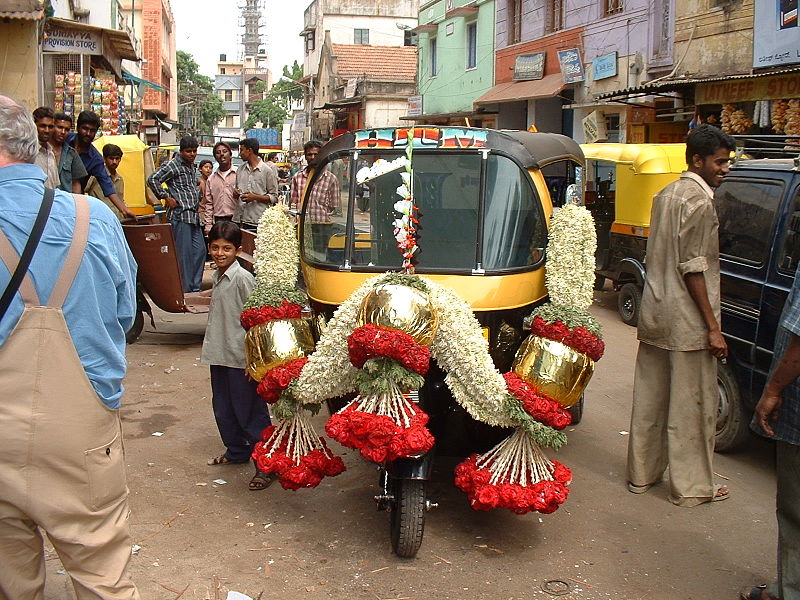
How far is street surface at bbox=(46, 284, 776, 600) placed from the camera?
427 cm

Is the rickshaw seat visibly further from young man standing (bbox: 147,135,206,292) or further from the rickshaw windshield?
the rickshaw windshield

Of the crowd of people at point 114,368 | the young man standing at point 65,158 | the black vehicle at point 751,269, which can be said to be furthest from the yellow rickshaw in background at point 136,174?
the black vehicle at point 751,269

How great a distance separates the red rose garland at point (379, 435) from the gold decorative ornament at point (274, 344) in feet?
2.86

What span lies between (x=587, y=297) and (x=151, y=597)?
291 cm

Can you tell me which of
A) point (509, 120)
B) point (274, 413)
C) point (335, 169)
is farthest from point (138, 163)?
point (509, 120)

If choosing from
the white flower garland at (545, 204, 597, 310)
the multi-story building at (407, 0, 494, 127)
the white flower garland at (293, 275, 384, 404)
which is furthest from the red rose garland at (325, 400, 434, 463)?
the multi-story building at (407, 0, 494, 127)

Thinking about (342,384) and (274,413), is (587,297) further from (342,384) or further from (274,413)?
(274,413)

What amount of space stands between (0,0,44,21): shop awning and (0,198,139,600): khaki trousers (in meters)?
9.25

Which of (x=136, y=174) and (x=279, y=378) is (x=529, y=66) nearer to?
(x=136, y=174)

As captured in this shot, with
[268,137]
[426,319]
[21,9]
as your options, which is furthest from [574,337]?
[268,137]

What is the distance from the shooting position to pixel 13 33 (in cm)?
1220

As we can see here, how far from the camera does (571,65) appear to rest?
883 inches

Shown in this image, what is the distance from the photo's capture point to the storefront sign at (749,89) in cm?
1404

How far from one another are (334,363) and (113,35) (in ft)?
48.6
